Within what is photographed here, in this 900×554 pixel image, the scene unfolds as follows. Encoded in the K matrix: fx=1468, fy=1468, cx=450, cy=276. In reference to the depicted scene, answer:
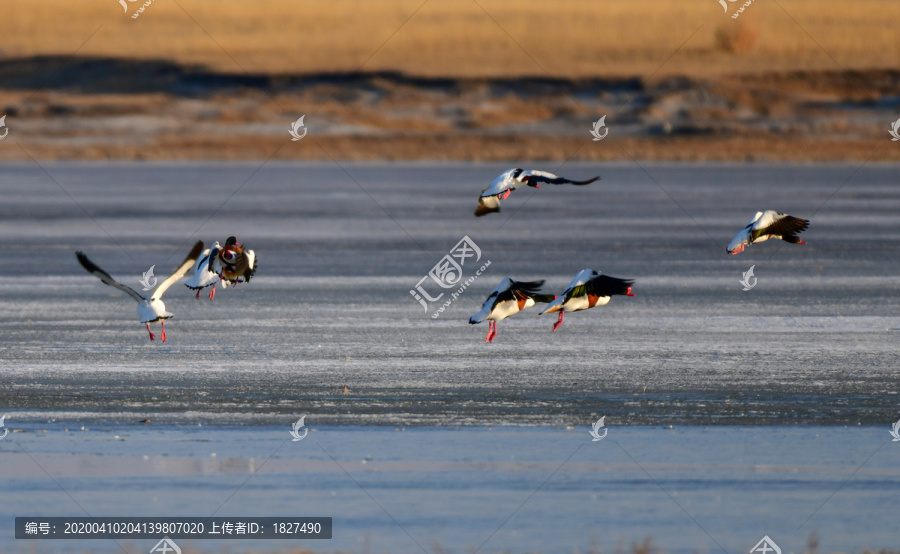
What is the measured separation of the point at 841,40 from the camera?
77562mm

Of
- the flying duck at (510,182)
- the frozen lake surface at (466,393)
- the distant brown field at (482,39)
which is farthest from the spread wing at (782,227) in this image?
the distant brown field at (482,39)

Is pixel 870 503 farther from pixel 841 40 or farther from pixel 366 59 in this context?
pixel 841 40

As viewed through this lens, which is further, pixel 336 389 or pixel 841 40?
pixel 841 40

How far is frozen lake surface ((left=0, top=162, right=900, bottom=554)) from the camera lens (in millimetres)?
8445

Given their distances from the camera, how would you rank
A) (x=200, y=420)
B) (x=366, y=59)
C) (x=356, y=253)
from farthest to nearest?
(x=366, y=59) → (x=356, y=253) → (x=200, y=420)

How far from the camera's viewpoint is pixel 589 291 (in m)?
9.79

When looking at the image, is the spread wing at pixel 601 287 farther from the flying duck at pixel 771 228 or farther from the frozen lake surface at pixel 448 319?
the frozen lake surface at pixel 448 319

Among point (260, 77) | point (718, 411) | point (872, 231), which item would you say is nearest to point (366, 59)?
point (260, 77)

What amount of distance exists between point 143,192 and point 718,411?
951 inches

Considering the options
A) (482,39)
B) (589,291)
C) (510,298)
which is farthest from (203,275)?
(482,39)

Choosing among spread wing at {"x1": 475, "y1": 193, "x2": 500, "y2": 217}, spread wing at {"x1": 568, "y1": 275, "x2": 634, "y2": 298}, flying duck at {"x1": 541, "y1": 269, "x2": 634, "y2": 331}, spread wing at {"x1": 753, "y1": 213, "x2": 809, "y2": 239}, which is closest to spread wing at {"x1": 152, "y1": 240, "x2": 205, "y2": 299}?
spread wing at {"x1": 475, "y1": 193, "x2": 500, "y2": 217}

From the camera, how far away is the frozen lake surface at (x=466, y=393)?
8.45m
